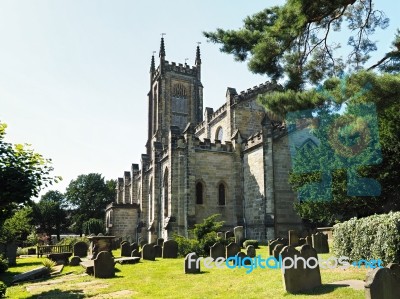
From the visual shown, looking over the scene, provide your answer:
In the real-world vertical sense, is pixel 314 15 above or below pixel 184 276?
above

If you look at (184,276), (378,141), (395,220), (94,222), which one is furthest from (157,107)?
(395,220)

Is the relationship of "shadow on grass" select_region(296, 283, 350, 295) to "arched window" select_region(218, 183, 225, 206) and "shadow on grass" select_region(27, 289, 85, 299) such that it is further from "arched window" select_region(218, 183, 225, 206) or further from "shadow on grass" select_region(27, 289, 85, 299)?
"arched window" select_region(218, 183, 225, 206)

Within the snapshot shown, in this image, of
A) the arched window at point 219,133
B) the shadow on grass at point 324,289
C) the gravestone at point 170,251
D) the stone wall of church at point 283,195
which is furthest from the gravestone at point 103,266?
the arched window at point 219,133

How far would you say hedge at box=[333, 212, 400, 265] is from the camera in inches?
360

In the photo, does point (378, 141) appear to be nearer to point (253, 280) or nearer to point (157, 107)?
point (253, 280)

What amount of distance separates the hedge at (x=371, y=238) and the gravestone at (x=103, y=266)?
25.3 ft

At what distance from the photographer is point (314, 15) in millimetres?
9711

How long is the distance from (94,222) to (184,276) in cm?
3100

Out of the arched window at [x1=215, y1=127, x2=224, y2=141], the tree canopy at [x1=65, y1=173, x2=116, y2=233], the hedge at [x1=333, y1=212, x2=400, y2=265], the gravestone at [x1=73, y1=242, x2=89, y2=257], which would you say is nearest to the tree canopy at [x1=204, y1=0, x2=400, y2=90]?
the hedge at [x1=333, y1=212, x2=400, y2=265]

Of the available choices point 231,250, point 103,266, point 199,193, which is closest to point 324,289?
point 231,250

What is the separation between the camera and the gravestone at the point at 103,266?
40.5 ft

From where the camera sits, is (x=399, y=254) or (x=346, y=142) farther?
(x=346, y=142)

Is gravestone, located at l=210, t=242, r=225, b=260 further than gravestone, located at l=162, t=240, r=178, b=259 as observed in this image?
No

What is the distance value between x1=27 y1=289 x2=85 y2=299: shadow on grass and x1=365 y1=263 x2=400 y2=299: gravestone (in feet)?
22.4
